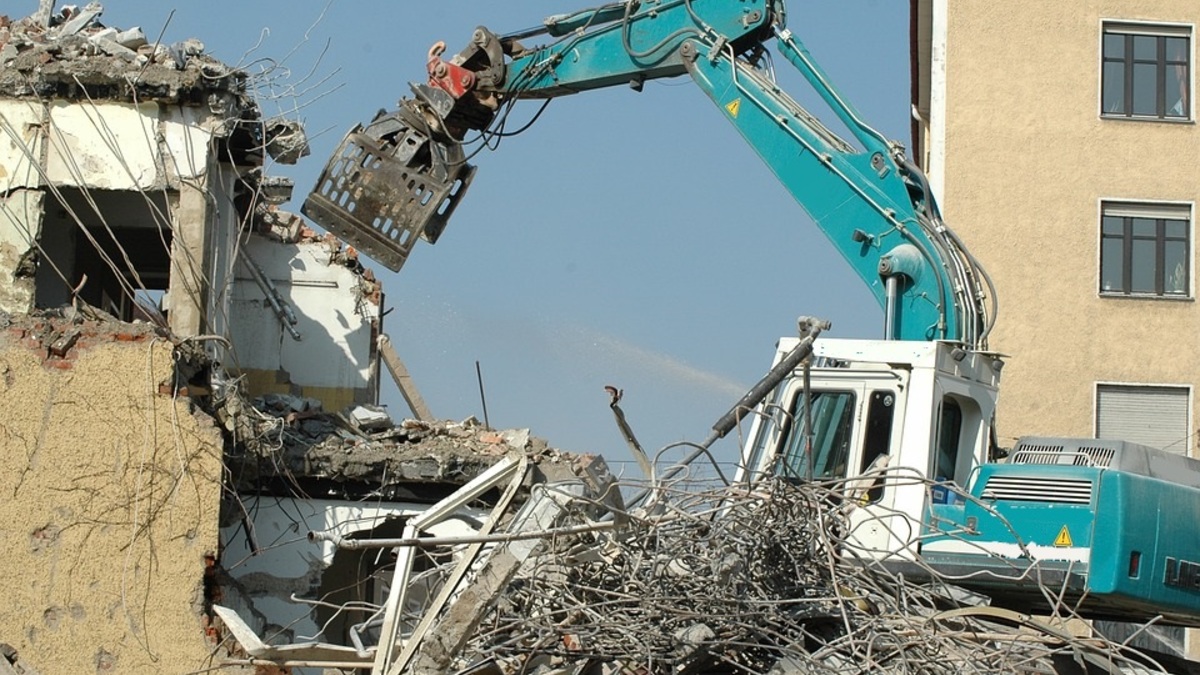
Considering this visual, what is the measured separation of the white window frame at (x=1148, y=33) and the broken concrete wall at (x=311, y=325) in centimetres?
929

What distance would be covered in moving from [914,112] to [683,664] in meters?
18.4

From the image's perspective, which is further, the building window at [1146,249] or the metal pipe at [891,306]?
the building window at [1146,249]

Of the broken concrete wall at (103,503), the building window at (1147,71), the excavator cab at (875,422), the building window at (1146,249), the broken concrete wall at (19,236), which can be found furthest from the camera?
the building window at (1147,71)

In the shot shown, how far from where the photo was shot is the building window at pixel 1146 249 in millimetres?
20688

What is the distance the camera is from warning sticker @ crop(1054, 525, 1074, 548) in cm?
973

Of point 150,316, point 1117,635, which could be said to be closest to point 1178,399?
point 1117,635

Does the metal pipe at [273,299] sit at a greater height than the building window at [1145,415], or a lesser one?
greater

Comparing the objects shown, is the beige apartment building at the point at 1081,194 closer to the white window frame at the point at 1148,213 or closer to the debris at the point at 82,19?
the white window frame at the point at 1148,213

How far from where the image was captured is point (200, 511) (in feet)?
36.1

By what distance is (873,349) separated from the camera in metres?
10.4

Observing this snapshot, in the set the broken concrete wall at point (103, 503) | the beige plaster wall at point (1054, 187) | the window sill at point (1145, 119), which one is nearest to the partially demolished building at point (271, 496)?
the broken concrete wall at point (103, 503)

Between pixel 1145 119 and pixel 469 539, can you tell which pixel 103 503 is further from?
pixel 1145 119

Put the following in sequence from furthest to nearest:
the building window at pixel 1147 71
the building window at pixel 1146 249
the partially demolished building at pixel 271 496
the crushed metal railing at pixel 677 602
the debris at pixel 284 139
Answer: the building window at pixel 1147 71, the building window at pixel 1146 249, the debris at pixel 284 139, the partially demolished building at pixel 271 496, the crushed metal railing at pixel 677 602

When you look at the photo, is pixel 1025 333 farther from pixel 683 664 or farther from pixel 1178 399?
pixel 683 664
